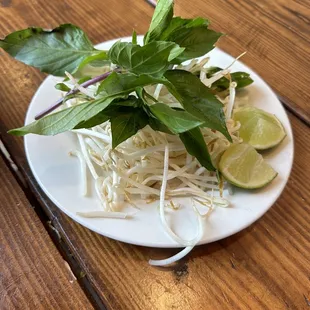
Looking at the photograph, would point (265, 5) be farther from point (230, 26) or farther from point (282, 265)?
point (282, 265)

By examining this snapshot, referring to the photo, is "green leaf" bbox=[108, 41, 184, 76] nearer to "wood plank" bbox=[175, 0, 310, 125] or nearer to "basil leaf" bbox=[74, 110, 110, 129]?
"basil leaf" bbox=[74, 110, 110, 129]

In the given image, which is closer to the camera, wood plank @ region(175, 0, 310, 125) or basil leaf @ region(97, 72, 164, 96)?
basil leaf @ region(97, 72, 164, 96)

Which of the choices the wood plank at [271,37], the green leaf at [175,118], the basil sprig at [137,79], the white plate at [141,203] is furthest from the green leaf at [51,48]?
the wood plank at [271,37]

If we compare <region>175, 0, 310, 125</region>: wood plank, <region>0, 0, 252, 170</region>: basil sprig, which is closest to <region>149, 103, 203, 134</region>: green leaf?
<region>0, 0, 252, 170</region>: basil sprig

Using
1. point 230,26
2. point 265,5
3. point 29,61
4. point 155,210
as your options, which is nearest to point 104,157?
point 155,210

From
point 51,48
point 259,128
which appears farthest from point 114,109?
point 259,128

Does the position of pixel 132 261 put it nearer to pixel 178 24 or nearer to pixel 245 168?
pixel 245 168

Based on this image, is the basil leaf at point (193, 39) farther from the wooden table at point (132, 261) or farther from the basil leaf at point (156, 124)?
the wooden table at point (132, 261)
